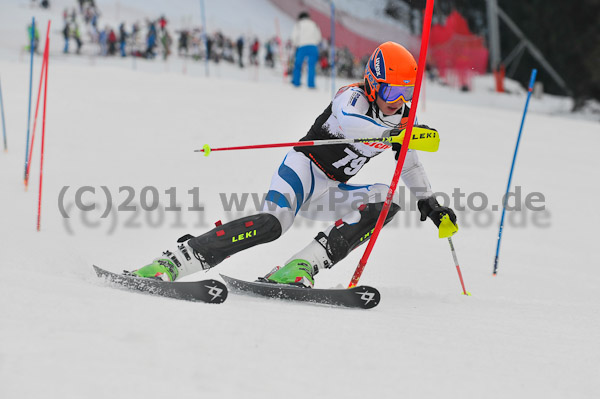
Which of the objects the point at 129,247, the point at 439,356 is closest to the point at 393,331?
the point at 439,356

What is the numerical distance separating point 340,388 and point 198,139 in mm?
7572

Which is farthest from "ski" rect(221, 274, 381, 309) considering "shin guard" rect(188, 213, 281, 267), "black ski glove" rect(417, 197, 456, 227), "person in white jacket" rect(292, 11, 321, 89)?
"person in white jacket" rect(292, 11, 321, 89)

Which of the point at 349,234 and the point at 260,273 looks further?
the point at 260,273

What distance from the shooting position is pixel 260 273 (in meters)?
4.51

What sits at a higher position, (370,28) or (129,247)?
(370,28)

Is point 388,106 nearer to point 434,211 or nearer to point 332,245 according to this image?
point 434,211

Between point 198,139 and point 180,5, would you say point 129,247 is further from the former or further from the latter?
point 180,5

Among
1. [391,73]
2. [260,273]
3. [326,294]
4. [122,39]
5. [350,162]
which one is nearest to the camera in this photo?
[326,294]

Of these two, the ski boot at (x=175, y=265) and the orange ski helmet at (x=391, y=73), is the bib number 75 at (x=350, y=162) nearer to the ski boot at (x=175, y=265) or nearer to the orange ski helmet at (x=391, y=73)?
the orange ski helmet at (x=391, y=73)

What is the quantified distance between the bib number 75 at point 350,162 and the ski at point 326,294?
826 mm

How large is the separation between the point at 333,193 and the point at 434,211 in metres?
0.59

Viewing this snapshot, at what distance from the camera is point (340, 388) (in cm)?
191

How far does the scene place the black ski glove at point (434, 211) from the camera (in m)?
3.63

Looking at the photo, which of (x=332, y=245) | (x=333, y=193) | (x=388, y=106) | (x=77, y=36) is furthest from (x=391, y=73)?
(x=77, y=36)
